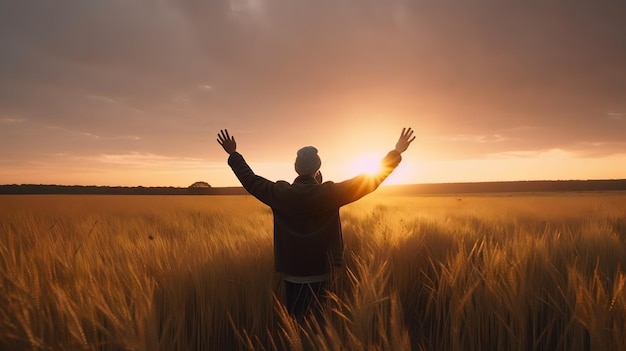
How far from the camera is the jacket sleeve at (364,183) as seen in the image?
8.95ft

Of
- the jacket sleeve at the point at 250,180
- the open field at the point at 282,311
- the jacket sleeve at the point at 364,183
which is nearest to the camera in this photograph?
the open field at the point at 282,311

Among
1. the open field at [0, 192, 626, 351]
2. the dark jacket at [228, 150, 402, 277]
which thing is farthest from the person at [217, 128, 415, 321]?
the open field at [0, 192, 626, 351]

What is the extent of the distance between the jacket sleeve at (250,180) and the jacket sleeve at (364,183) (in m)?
0.51

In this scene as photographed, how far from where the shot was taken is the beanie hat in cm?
293

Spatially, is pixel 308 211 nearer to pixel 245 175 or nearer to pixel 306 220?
pixel 306 220

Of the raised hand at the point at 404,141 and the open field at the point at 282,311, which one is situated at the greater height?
the raised hand at the point at 404,141

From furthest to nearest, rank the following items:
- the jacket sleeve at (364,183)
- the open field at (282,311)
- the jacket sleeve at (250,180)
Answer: the jacket sleeve at (250,180)
the jacket sleeve at (364,183)
the open field at (282,311)

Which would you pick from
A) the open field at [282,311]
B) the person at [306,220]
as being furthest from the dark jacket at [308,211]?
the open field at [282,311]

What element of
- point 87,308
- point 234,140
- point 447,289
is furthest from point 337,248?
point 87,308

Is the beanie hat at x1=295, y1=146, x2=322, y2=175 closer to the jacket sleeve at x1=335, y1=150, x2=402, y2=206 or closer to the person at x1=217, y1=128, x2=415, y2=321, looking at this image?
the person at x1=217, y1=128, x2=415, y2=321

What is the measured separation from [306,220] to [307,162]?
42 centimetres

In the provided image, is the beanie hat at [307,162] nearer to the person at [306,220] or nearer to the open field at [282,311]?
the person at [306,220]

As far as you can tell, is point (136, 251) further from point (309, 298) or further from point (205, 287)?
point (309, 298)

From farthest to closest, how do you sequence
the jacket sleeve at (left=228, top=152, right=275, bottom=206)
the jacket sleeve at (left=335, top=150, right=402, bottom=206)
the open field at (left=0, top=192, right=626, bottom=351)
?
1. the jacket sleeve at (left=228, top=152, right=275, bottom=206)
2. the jacket sleeve at (left=335, top=150, right=402, bottom=206)
3. the open field at (left=0, top=192, right=626, bottom=351)
